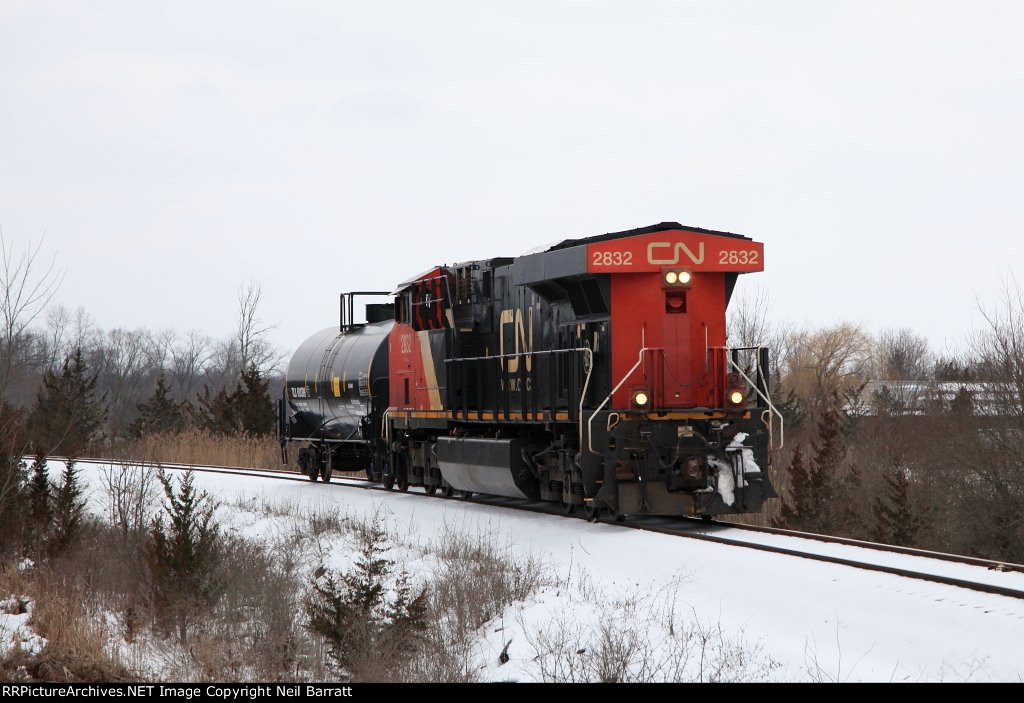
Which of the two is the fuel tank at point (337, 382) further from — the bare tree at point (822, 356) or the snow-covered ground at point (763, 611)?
the bare tree at point (822, 356)

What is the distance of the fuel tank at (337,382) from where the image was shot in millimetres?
23672

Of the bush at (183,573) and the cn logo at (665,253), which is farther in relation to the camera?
the cn logo at (665,253)

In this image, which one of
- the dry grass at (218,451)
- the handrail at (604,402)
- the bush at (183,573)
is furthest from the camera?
the dry grass at (218,451)

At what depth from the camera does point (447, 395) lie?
1992cm

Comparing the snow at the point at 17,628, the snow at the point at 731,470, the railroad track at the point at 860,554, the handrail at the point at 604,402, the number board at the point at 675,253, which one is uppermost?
the number board at the point at 675,253

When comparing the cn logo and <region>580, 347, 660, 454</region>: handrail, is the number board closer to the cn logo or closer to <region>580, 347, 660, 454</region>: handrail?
the cn logo

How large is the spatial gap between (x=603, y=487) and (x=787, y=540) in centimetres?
255

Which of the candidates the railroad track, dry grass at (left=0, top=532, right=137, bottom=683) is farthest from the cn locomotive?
dry grass at (left=0, top=532, right=137, bottom=683)

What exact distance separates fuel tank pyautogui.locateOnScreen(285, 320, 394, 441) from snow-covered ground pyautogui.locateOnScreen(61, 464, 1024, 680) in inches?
368

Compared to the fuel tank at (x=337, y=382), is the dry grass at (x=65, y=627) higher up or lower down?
lower down

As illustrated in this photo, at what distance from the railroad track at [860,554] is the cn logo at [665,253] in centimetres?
370

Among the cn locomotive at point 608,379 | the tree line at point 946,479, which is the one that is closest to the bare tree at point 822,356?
the tree line at point 946,479

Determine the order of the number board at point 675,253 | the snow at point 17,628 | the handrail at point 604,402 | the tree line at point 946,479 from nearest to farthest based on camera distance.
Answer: the snow at point 17,628
the handrail at point 604,402
the number board at point 675,253
the tree line at point 946,479

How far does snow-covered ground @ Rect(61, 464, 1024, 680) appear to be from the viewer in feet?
28.2
